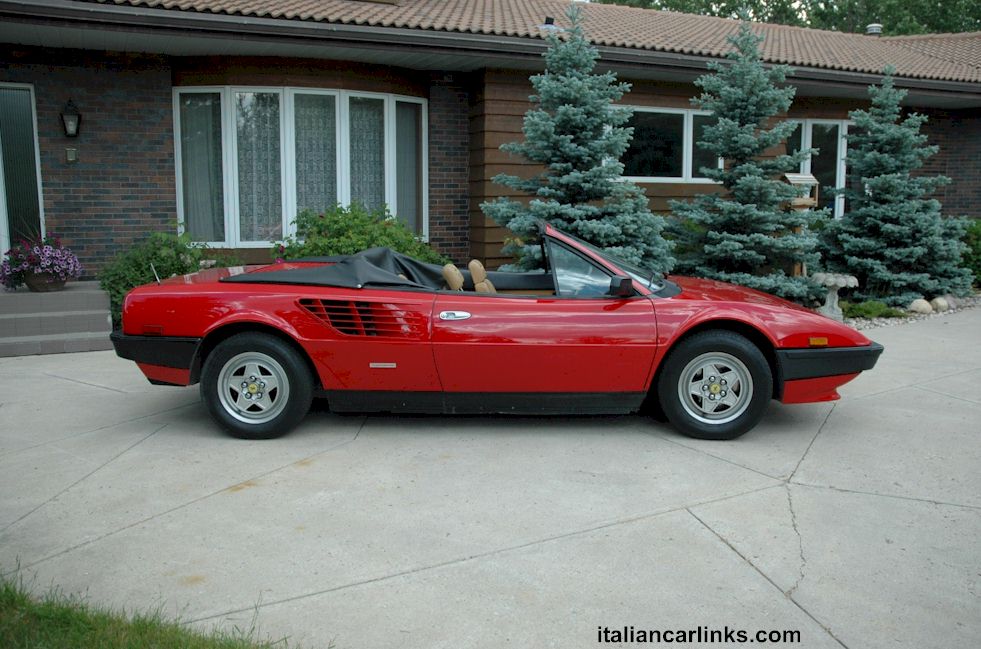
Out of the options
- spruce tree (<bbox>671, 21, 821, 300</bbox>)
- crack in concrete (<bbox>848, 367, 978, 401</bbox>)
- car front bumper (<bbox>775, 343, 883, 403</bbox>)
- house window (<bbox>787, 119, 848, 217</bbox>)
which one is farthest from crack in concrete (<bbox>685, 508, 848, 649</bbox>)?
house window (<bbox>787, 119, 848, 217</bbox>)

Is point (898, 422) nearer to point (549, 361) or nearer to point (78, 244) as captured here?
point (549, 361)

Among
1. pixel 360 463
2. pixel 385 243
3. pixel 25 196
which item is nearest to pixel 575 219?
pixel 385 243

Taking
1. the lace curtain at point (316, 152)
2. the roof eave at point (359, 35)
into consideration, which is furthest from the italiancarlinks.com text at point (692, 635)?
the lace curtain at point (316, 152)

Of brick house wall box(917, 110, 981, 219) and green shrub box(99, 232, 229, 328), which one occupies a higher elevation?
brick house wall box(917, 110, 981, 219)

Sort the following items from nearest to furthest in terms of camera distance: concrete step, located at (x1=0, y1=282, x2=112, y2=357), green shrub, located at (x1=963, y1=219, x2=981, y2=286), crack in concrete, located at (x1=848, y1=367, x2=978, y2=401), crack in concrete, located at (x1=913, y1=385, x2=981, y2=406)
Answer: crack in concrete, located at (x1=913, y1=385, x2=981, y2=406) → crack in concrete, located at (x1=848, y1=367, x2=978, y2=401) → concrete step, located at (x1=0, y1=282, x2=112, y2=357) → green shrub, located at (x1=963, y1=219, x2=981, y2=286)

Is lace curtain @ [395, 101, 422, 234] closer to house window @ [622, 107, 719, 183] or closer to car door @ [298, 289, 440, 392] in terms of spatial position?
house window @ [622, 107, 719, 183]

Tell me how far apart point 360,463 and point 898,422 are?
3.70 metres

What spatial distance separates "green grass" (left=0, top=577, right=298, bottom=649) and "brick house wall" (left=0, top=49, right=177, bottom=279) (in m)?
7.66

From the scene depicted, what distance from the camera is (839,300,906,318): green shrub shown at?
34.9ft

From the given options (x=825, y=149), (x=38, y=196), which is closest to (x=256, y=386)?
(x=38, y=196)

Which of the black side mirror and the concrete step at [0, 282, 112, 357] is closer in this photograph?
the black side mirror

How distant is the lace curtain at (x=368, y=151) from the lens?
1112 cm

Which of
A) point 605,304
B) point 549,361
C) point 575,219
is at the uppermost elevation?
point 575,219

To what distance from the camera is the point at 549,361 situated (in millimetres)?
5320
